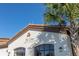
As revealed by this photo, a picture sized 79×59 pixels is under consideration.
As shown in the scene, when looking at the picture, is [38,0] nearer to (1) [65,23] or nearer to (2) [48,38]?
(1) [65,23]

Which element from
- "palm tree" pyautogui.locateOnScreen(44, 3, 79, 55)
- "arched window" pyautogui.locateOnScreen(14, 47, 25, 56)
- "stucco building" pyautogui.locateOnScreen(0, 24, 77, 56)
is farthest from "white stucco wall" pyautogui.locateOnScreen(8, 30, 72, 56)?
"palm tree" pyautogui.locateOnScreen(44, 3, 79, 55)

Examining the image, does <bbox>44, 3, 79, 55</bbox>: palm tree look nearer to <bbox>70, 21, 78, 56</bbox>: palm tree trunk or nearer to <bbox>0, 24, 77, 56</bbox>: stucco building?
<bbox>70, 21, 78, 56</bbox>: palm tree trunk

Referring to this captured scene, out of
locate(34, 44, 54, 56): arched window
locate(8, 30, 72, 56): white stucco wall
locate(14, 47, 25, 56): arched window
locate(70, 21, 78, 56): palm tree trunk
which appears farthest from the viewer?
locate(14, 47, 25, 56): arched window

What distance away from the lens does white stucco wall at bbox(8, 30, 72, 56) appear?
9.22 metres

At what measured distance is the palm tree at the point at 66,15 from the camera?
7876 mm

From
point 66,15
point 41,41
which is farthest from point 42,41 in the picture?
point 66,15

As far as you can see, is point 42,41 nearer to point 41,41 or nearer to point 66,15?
point 41,41

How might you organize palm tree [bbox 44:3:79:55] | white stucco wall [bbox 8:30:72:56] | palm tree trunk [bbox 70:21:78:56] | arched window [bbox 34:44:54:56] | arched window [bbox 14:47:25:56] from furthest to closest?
arched window [bbox 14:47:25:56] → arched window [bbox 34:44:54:56] → white stucco wall [bbox 8:30:72:56] → palm tree trunk [bbox 70:21:78:56] → palm tree [bbox 44:3:79:55]

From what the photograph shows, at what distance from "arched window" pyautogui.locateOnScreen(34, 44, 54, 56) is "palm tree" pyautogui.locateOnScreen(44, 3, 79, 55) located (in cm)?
112

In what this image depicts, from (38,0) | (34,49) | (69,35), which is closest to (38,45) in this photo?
(34,49)

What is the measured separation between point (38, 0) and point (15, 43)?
17.2 feet

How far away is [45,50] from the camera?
31.6ft

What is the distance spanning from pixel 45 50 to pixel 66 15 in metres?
2.22

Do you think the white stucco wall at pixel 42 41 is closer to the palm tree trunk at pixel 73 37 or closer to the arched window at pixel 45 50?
the arched window at pixel 45 50
